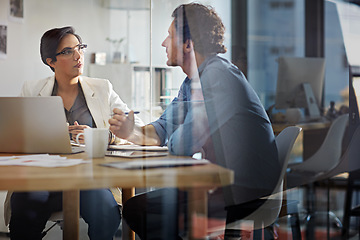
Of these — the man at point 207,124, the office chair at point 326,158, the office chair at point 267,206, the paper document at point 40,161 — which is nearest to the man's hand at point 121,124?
the man at point 207,124

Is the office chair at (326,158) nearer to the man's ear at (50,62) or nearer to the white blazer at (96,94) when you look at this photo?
the white blazer at (96,94)

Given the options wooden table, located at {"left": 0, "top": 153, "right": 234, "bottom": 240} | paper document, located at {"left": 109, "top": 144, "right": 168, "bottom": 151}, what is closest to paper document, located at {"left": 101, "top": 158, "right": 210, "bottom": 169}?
wooden table, located at {"left": 0, "top": 153, "right": 234, "bottom": 240}

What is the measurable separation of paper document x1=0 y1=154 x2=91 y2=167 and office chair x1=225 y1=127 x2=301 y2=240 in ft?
1.66

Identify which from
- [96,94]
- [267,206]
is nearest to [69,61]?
[96,94]

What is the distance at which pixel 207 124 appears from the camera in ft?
4.28

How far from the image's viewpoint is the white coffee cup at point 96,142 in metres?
1.14

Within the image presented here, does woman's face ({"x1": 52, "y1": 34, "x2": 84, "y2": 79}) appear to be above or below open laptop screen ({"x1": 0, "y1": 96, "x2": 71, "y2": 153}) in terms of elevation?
above

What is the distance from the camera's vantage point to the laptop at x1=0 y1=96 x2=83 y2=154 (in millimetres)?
1205

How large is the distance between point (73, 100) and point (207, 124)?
47cm

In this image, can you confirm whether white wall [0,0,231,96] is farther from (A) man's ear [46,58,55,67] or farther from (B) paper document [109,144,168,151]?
(B) paper document [109,144,168,151]

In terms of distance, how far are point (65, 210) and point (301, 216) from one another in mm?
851

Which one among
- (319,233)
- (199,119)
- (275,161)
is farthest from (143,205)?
(319,233)

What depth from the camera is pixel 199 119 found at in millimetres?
1311

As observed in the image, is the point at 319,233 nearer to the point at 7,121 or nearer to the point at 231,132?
the point at 231,132
